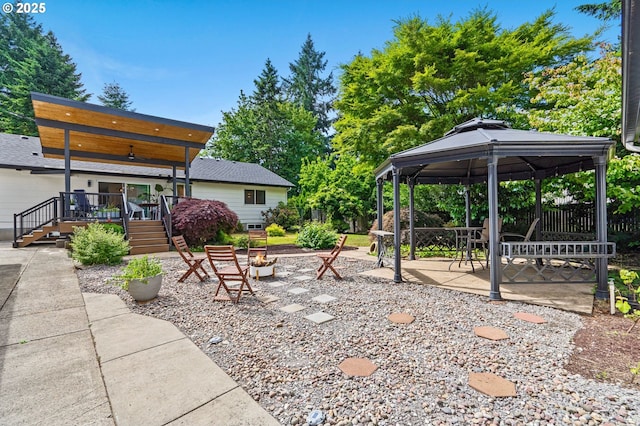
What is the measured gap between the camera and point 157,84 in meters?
17.9

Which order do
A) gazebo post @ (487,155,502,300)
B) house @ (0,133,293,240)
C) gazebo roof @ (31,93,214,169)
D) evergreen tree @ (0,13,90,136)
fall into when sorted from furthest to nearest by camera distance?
evergreen tree @ (0,13,90,136) → house @ (0,133,293,240) → gazebo roof @ (31,93,214,169) → gazebo post @ (487,155,502,300)

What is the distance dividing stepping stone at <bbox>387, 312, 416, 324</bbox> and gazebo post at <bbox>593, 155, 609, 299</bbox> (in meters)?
3.32

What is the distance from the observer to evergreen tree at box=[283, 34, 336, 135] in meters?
34.6

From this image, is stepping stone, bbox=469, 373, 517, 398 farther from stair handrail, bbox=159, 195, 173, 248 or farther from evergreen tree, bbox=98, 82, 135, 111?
evergreen tree, bbox=98, 82, 135, 111

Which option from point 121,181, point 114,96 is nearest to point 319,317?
point 121,181

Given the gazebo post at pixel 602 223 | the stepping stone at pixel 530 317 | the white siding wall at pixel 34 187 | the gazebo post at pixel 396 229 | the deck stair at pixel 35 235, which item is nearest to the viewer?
the stepping stone at pixel 530 317

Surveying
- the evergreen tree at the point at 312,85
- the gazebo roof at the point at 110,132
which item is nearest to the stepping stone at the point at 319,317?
the gazebo roof at the point at 110,132

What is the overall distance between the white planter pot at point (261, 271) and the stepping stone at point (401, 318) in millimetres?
3200

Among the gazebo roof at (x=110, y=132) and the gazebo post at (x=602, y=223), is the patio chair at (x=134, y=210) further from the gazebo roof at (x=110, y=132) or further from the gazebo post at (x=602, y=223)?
the gazebo post at (x=602, y=223)

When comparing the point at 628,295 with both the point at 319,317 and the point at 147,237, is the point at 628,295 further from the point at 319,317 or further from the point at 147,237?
the point at 147,237

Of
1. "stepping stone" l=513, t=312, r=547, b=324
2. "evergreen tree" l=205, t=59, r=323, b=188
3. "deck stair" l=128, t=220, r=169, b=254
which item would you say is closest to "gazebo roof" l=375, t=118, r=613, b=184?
"stepping stone" l=513, t=312, r=547, b=324

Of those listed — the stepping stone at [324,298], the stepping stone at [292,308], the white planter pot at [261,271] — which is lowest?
the stepping stone at [324,298]

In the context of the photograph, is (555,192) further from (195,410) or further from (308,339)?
(195,410)

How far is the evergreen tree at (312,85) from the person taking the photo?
34594 mm
